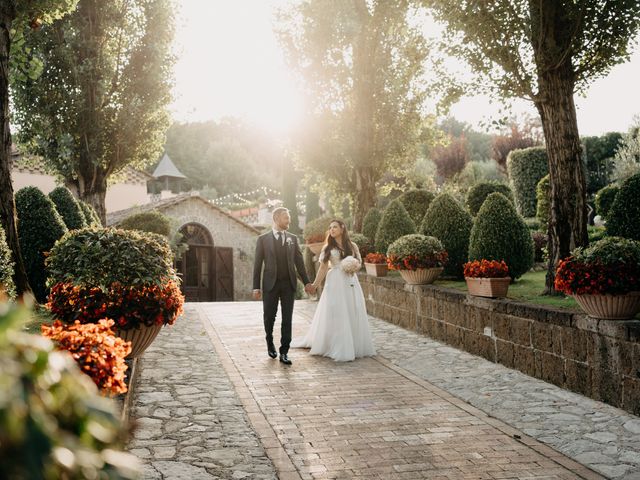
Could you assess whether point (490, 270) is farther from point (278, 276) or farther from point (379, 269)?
point (379, 269)

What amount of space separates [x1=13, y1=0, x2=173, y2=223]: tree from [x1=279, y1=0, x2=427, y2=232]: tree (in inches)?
177

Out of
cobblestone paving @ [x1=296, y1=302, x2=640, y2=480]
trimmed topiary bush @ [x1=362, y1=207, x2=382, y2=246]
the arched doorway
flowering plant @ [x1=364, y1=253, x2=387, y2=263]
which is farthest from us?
the arched doorway

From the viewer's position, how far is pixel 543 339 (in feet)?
24.3

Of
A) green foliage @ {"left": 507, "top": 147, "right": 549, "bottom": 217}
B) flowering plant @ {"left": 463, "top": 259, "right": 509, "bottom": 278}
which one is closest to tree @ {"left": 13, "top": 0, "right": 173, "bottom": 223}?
green foliage @ {"left": 507, "top": 147, "right": 549, "bottom": 217}

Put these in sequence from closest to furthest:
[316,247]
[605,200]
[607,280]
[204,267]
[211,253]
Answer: [607,280]
[605,200]
[316,247]
[211,253]
[204,267]

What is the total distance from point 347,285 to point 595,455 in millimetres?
4991

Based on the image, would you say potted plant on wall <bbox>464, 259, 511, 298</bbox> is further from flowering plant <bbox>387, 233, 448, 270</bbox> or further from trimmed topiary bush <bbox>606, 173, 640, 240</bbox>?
flowering plant <bbox>387, 233, 448, 270</bbox>

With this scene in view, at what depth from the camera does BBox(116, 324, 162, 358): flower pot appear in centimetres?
651

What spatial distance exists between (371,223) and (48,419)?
16155 mm

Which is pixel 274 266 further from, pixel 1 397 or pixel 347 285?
pixel 1 397

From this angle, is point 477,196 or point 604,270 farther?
point 477,196

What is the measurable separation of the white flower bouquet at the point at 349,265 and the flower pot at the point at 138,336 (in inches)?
138

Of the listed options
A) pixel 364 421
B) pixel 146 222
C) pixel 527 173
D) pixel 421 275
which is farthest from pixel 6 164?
pixel 527 173

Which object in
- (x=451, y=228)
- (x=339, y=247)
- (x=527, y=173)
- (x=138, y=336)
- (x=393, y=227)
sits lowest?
(x=138, y=336)
